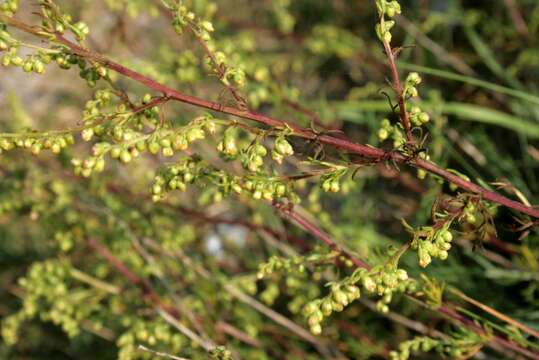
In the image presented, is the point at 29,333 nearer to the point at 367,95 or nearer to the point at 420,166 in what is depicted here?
the point at 367,95

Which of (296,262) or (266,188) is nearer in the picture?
(266,188)

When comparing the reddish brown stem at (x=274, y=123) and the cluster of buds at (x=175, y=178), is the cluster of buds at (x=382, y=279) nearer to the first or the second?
the reddish brown stem at (x=274, y=123)

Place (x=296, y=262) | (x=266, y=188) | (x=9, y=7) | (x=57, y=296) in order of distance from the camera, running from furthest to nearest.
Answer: (x=57, y=296), (x=296, y=262), (x=266, y=188), (x=9, y=7)

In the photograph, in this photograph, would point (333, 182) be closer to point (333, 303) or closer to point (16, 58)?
point (333, 303)

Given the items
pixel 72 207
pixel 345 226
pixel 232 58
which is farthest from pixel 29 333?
pixel 232 58

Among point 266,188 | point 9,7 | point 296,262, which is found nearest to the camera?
point 9,7

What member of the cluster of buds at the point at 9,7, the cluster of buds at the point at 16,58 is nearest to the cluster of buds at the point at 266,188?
the cluster of buds at the point at 16,58

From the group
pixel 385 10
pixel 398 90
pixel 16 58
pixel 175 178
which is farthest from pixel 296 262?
pixel 16 58

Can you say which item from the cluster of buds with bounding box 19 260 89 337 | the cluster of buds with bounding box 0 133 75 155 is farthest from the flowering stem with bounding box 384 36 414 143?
the cluster of buds with bounding box 19 260 89 337

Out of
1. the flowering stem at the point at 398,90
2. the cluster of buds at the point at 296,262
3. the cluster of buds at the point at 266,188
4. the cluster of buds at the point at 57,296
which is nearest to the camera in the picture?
the flowering stem at the point at 398,90

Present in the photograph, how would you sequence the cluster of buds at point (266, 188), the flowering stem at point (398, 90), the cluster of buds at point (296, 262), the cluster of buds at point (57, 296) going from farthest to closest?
the cluster of buds at point (57, 296), the cluster of buds at point (296, 262), the cluster of buds at point (266, 188), the flowering stem at point (398, 90)

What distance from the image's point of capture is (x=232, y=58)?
222 centimetres

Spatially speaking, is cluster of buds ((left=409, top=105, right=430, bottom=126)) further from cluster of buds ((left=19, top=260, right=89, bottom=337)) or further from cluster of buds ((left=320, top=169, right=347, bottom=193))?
cluster of buds ((left=19, top=260, right=89, bottom=337))

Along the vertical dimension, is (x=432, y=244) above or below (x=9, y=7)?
below
